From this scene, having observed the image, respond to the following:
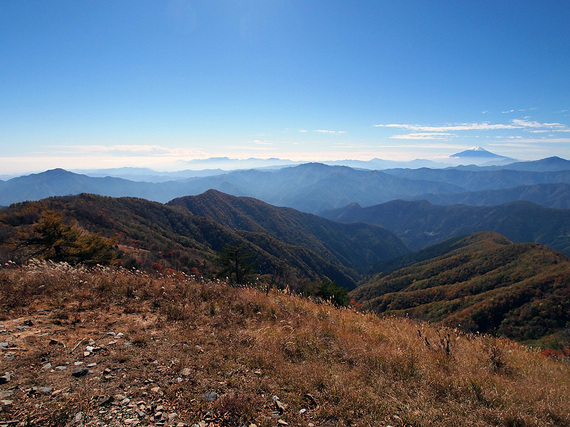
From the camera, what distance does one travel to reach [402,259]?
7603 inches

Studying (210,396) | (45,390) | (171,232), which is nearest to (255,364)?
(210,396)

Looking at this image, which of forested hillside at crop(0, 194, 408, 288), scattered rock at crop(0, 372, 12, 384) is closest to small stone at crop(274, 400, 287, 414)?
scattered rock at crop(0, 372, 12, 384)

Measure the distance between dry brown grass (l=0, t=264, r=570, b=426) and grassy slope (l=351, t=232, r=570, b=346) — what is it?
2691cm

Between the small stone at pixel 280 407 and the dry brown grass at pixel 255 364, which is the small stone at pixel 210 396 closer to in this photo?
the dry brown grass at pixel 255 364

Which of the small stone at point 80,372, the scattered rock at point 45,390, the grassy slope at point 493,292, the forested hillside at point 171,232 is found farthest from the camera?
the forested hillside at point 171,232

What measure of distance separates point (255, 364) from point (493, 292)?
8720 centimetres

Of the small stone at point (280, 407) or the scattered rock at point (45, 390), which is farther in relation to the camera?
the small stone at point (280, 407)

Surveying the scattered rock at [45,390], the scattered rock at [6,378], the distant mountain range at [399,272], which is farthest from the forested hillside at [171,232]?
the scattered rock at [45,390]

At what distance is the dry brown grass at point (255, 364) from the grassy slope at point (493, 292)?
26907mm

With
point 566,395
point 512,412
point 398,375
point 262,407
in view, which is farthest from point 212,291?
point 566,395

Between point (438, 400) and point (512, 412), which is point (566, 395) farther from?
point (438, 400)

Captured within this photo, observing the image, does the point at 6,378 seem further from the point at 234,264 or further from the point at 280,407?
the point at 234,264

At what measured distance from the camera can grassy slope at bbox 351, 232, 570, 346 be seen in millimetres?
54969

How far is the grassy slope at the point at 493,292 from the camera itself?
54969 mm
